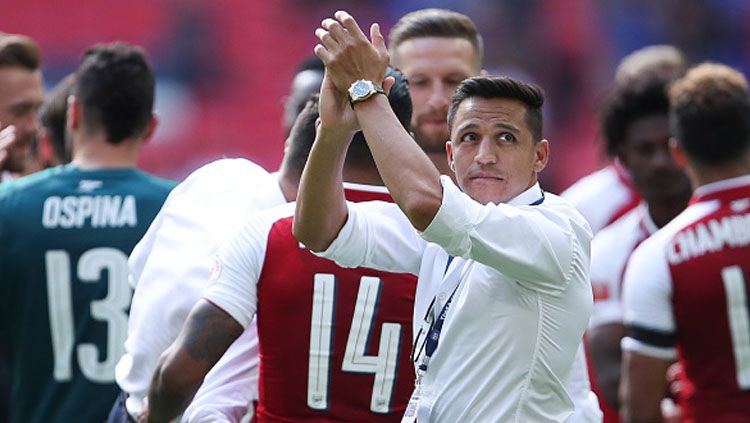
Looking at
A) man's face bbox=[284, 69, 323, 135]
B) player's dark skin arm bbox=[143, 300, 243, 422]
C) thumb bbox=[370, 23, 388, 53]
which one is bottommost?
player's dark skin arm bbox=[143, 300, 243, 422]

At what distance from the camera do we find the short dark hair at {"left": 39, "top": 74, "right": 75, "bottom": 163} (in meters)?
7.39

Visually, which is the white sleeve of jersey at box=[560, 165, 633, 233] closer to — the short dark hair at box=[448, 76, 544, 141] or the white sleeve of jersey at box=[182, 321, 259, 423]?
the white sleeve of jersey at box=[182, 321, 259, 423]

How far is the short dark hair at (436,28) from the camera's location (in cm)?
628

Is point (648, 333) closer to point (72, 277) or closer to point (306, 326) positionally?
point (306, 326)

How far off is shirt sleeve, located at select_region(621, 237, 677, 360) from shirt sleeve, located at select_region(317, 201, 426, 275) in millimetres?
2041

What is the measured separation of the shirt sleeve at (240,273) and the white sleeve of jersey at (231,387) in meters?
0.41

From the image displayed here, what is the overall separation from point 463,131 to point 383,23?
428 inches

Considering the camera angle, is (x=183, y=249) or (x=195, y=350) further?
(x=183, y=249)

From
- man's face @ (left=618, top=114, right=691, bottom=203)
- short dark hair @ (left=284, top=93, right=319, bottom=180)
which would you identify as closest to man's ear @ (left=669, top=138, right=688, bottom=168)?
man's face @ (left=618, top=114, right=691, bottom=203)

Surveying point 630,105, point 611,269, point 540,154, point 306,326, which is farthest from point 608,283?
point 540,154

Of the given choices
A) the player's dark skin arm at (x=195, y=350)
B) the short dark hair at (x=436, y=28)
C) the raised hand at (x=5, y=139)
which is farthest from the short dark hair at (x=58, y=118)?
the player's dark skin arm at (x=195, y=350)

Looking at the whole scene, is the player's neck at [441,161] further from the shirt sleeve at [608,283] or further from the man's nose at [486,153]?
the shirt sleeve at [608,283]

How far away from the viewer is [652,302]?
6207 millimetres

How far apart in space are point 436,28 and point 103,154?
1.47 metres
